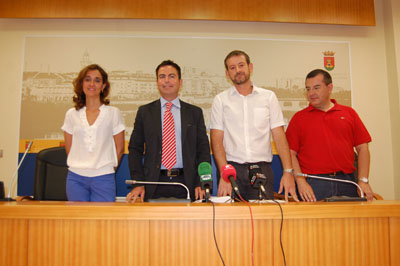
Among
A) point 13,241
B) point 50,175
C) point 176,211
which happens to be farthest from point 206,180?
point 50,175

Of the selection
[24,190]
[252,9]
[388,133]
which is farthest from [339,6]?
[24,190]

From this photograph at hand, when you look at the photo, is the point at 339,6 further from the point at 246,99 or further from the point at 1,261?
the point at 1,261

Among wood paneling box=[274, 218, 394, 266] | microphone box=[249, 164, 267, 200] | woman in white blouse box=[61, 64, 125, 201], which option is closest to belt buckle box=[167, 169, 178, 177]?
woman in white blouse box=[61, 64, 125, 201]

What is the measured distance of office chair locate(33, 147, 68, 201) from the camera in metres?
2.43

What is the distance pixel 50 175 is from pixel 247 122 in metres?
1.72

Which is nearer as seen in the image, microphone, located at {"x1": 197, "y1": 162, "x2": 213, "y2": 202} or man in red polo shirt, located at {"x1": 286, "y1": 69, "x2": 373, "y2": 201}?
microphone, located at {"x1": 197, "y1": 162, "x2": 213, "y2": 202}

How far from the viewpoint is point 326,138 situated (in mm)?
2395

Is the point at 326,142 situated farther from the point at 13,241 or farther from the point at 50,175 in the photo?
the point at 50,175

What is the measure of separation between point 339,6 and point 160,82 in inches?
105

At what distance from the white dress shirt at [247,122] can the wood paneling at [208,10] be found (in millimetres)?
1579

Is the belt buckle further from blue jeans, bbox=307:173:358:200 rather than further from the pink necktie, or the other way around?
blue jeans, bbox=307:173:358:200

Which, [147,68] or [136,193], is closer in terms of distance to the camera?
[136,193]

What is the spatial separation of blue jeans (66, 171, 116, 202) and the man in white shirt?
2.70 ft

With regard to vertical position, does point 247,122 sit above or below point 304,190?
above
